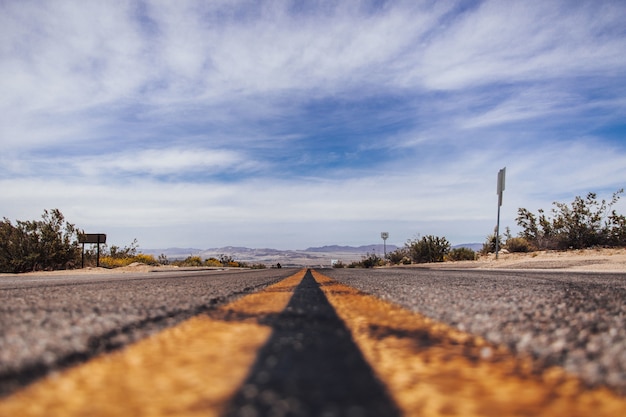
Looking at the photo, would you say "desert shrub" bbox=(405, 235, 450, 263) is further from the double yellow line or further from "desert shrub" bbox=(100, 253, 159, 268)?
the double yellow line

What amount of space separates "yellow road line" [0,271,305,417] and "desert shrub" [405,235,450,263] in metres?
31.2

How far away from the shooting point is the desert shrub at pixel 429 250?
3131 centimetres

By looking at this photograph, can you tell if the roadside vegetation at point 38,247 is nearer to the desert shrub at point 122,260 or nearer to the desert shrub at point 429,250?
the desert shrub at point 122,260

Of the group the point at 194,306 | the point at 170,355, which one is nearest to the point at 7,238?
the point at 194,306

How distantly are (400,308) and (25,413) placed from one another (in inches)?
82.6

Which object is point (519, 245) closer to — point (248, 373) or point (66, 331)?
point (66, 331)

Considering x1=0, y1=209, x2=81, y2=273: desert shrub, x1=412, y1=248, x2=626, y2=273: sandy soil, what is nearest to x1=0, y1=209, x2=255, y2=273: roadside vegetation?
x1=0, y1=209, x2=81, y2=273: desert shrub

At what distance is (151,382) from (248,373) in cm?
22

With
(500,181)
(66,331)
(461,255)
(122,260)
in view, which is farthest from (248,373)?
(461,255)

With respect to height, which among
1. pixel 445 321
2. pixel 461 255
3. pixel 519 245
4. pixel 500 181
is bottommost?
pixel 461 255

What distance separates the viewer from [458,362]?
4.03 feet

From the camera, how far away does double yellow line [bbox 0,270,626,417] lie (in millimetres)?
850

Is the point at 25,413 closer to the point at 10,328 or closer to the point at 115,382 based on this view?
the point at 115,382

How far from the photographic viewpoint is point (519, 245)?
24.8m
